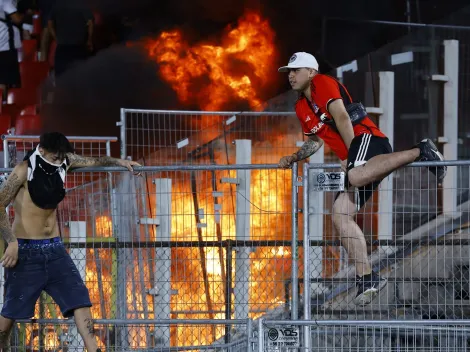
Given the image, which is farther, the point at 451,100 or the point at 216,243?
the point at 451,100

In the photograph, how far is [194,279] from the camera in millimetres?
9203

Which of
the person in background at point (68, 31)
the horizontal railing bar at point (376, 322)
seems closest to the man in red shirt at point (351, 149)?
the horizontal railing bar at point (376, 322)

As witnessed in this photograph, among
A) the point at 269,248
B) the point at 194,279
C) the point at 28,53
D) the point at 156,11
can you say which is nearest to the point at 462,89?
the point at 269,248

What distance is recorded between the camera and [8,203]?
768 cm

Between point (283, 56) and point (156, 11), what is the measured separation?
217 centimetres

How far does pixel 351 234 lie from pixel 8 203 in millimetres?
2899

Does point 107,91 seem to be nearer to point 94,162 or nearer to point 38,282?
point 94,162

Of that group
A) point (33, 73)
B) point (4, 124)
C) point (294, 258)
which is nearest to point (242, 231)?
point (294, 258)

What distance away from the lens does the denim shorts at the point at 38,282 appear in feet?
25.1

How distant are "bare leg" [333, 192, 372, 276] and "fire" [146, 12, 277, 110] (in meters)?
6.71

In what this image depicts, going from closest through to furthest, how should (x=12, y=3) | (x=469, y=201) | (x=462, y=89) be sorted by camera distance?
(x=469, y=201) < (x=462, y=89) < (x=12, y=3)

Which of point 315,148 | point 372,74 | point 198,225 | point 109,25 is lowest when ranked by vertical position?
point 198,225

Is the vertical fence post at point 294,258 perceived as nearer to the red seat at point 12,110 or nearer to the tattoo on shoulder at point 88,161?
the tattoo on shoulder at point 88,161

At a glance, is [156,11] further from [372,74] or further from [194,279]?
[194,279]
